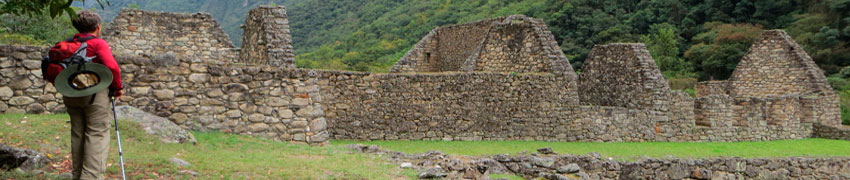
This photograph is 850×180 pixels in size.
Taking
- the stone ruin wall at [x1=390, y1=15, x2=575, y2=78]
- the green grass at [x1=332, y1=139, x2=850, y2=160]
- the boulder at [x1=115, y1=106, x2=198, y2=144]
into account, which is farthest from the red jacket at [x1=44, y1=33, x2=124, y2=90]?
the stone ruin wall at [x1=390, y1=15, x2=575, y2=78]

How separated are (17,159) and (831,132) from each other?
20.6 meters

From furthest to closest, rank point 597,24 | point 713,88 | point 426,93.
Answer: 1. point 597,24
2. point 713,88
3. point 426,93

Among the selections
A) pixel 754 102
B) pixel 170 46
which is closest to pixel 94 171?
pixel 170 46

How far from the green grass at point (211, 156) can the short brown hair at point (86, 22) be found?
134cm

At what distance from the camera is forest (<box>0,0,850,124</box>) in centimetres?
3284

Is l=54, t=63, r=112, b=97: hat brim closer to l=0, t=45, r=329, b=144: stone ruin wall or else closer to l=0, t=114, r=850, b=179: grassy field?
l=0, t=114, r=850, b=179: grassy field

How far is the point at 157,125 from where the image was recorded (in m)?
7.41

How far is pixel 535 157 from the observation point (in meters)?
10.0

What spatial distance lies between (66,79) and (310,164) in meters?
2.72

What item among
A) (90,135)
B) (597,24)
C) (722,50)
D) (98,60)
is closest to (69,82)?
(98,60)

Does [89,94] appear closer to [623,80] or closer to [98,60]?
[98,60]

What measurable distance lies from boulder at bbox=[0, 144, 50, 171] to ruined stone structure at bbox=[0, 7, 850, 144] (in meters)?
2.31

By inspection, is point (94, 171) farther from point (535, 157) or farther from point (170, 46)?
point (170, 46)

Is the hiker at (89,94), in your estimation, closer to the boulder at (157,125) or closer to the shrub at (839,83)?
the boulder at (157,125)
